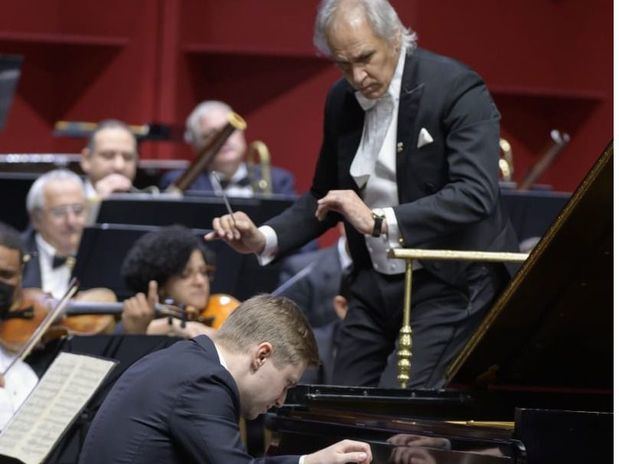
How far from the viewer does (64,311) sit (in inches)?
180

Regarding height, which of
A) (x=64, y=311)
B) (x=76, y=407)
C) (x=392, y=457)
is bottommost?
(x=392, y=457)

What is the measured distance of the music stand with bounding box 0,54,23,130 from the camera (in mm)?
5977

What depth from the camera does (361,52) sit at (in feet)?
11.3

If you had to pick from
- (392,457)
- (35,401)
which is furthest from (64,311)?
(392,457)

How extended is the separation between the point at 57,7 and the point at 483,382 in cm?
562

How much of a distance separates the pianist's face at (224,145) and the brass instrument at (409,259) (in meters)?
3.64

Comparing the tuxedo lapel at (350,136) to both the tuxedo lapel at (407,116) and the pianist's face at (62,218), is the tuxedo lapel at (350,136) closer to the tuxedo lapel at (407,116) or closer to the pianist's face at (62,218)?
the tuxedo lapel at (407,116)

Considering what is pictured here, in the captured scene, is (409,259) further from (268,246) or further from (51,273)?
(51,273)

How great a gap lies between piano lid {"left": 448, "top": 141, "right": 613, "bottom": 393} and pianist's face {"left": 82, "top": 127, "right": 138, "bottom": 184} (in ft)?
11.8

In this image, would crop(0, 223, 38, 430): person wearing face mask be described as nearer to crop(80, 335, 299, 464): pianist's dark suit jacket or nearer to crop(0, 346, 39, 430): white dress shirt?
crop(0, 346, 39, 430): white dress shirt

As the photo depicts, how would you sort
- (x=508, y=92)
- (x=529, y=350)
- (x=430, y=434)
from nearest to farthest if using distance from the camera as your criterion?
(x=430, y=434) → (x=529, y=350) → (x=508, y=92)

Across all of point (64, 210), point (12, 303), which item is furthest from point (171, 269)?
point (64, 210)

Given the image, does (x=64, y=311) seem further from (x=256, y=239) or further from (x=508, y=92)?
(x=508, y=92)

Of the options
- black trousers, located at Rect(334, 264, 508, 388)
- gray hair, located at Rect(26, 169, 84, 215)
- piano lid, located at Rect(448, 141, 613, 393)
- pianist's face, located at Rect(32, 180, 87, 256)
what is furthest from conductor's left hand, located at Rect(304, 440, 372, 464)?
gray hair, located at Rect(26, 169, 84, 215)
